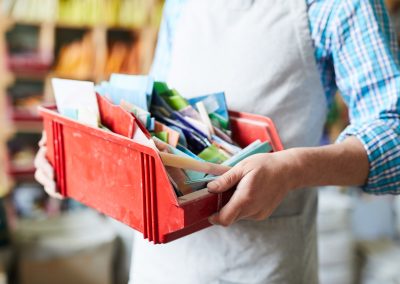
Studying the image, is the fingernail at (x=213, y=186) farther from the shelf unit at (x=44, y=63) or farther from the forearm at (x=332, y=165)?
the shelf unit at (x=44, y=63)

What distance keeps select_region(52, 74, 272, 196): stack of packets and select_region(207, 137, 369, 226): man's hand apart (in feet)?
0.14

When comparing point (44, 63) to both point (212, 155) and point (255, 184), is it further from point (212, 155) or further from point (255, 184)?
point (255, 184)

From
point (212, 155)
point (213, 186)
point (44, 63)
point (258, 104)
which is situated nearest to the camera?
point (213, 186)

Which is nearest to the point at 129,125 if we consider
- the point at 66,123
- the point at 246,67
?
the point at 66,123

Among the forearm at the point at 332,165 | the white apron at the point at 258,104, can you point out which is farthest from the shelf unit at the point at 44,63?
the forearm at the point at 332,165

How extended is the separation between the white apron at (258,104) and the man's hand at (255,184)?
170 millimetres

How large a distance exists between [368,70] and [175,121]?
12.8 inches

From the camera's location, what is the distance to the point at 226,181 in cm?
62

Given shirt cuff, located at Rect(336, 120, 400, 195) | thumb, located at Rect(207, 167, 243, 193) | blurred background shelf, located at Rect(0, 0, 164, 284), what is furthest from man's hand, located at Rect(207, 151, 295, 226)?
blurred background shelf, located at Rect(0, 0, 164, 284)

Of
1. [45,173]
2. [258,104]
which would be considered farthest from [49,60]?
[258,104]

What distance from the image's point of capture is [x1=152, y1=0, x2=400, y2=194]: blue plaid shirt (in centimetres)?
75

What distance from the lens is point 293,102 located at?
34.0 inches

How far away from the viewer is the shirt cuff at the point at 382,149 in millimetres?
747

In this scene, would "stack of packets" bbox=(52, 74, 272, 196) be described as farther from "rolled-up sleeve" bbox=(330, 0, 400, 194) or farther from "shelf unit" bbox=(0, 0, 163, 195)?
"shelf unit" bbox=(0, 0, 163, 195)
